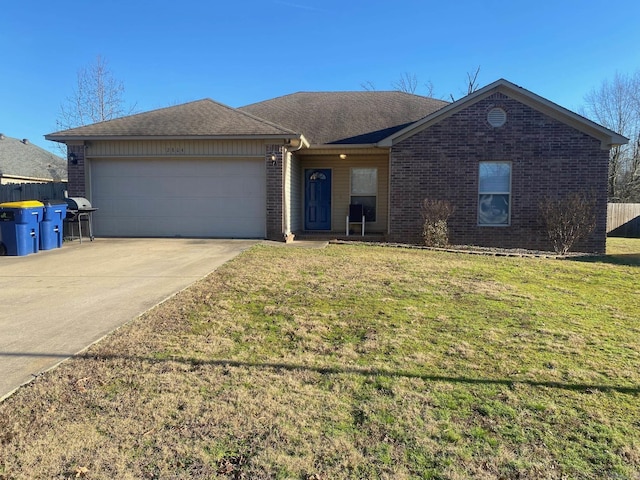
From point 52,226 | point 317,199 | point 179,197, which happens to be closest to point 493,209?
point 317,199

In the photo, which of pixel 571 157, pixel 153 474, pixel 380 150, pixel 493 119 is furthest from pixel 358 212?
pixel 153 474

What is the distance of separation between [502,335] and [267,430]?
2727 millimetres

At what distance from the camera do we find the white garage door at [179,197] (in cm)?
1220

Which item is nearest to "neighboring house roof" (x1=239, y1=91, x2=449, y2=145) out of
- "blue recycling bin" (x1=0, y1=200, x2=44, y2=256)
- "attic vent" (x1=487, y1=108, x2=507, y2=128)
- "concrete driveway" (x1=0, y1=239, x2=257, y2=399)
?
"attic vent" (x1=487, y1=108, x2=507, y2=128)

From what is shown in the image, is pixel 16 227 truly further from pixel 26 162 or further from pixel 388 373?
pixel 26 162

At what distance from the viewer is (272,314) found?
500 cm

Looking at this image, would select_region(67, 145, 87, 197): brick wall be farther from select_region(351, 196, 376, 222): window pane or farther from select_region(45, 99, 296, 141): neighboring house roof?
select_region(351, 196, 376, 222): window pane

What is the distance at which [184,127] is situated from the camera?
12258mm

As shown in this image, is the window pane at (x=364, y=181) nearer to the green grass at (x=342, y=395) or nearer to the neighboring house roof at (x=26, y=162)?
the green grass at (x=342, y=395)

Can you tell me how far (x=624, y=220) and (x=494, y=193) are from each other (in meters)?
14.3

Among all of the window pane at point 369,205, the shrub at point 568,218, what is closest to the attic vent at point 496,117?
the shrub at point 568,218

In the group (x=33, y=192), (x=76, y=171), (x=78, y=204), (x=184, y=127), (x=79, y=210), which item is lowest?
→ (x=79, y=210)

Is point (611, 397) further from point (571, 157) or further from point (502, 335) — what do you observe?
point (571, 157)

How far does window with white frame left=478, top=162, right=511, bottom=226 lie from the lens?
12422 millimetres
